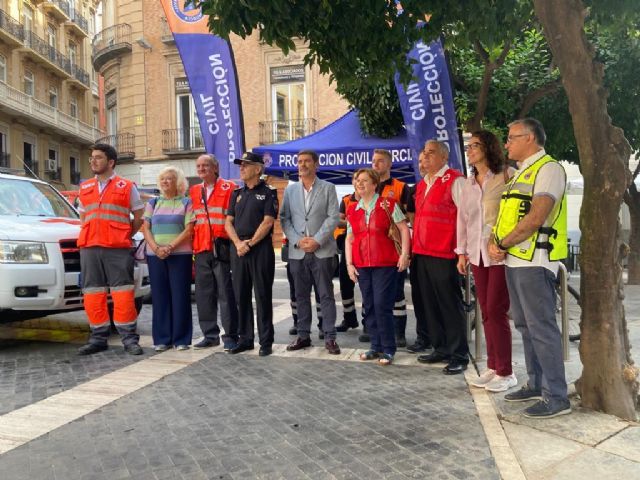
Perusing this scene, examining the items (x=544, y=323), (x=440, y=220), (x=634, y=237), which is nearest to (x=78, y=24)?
(x=634, y=237)

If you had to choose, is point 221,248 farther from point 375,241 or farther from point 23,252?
point 23,252

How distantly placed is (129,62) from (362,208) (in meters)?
25.3

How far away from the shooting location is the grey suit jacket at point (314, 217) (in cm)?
568

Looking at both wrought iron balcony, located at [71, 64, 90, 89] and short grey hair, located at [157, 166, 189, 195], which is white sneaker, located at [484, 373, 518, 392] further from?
wrought iron balcony, located at [71, 64, 90, 89]

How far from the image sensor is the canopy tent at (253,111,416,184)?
8.80 m

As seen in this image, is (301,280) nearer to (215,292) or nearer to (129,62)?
(215,292)

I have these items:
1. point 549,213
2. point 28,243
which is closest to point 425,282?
point 549,213

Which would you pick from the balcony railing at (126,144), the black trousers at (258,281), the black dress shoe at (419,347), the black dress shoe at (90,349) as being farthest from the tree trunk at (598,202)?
the balcony railing at (126,144)

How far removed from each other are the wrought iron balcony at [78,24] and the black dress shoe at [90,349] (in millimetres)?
37745

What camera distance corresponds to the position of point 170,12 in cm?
851

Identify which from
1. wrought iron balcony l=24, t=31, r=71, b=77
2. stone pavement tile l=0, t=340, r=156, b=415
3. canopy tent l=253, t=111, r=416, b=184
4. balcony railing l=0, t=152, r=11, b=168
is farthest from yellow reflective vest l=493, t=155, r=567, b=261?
wrought iron balcony l=24, t=31, r=71, b=77

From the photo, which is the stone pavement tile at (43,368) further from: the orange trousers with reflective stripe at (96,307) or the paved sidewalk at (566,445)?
the paved sidewalk at (566,445)

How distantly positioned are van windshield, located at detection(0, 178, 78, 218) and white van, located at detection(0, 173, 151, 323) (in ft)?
0.08

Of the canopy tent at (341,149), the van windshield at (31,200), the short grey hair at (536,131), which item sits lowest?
the van windshield at (31,200)
